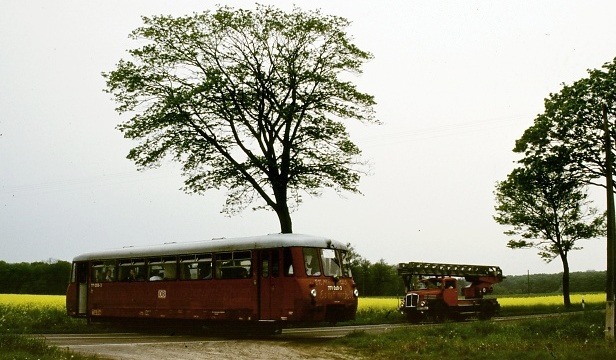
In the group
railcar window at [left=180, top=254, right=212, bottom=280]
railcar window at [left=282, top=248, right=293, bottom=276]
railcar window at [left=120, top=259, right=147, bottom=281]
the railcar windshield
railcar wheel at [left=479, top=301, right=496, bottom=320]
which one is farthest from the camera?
railcar wheel at [left=479, top=301, right=496, bottom=320]

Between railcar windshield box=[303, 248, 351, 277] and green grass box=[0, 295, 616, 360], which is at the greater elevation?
railcar windshield box=[303, 248, 351, 277]

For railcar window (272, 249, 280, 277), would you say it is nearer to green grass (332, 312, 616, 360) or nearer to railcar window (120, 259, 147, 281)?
green grass (332, 312, 616, 360)

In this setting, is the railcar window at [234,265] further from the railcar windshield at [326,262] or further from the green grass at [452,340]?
the green grass at [452,340]

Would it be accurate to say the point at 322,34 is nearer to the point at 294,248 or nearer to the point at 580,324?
the point at 294,248

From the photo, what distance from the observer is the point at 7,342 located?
16.7 metres

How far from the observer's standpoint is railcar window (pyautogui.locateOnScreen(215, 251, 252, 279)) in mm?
23844

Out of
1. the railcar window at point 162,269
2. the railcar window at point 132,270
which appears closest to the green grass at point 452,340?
the railcar window at point 132,270

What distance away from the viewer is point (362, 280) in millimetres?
81812

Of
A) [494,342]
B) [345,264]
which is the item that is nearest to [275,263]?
[345,264]

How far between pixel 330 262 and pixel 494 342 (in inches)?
229

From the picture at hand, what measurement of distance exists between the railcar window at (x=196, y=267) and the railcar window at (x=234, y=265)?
434 millimetres

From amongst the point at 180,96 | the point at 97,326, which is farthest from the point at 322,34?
the point at 97,326

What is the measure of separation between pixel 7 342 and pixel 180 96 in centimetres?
1861

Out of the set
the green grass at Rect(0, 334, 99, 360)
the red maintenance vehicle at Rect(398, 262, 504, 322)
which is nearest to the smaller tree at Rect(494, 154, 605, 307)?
the red maintenance vehicle at Rect(398, 262, 504, 322)
